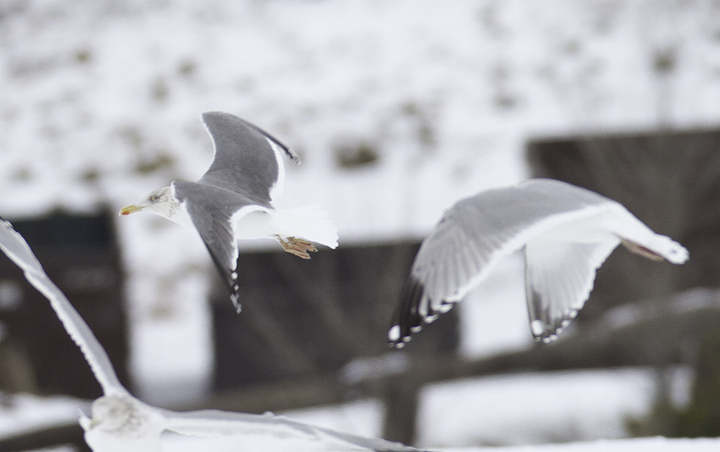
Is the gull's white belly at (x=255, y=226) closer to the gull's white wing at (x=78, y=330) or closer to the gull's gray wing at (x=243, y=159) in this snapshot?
the gull's gray wing at (x=243, y=159)

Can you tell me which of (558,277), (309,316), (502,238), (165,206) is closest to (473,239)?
(502,238)

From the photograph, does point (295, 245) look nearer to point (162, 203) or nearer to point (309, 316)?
point (162, 203)

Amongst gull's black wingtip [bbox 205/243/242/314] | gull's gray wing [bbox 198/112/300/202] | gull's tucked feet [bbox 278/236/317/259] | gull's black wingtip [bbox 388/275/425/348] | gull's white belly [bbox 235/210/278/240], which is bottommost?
gull's black wingtip [bbox 388/275/425/348]

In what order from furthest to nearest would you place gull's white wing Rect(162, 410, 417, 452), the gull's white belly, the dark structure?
the dark structure
the gull's white belly
gull's white wing Rect(162, 410, 417, 452)

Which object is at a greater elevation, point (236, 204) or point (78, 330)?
point (236, 204)

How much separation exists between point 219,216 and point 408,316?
0.25 m

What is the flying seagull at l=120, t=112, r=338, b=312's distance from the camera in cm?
84

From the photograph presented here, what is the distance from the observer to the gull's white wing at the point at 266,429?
773mm

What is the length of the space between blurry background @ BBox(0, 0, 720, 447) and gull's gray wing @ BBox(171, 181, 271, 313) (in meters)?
1.83

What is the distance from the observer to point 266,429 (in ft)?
2.60

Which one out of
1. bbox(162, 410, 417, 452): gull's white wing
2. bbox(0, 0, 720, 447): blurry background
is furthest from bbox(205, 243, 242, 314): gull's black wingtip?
bbox(0, 0, 720, 447): blurry background

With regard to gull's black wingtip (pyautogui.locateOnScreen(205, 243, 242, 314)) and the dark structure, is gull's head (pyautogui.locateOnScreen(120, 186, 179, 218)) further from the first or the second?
the dark structure

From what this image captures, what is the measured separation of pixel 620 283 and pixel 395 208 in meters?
1.21

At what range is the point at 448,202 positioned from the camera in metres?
3.34
